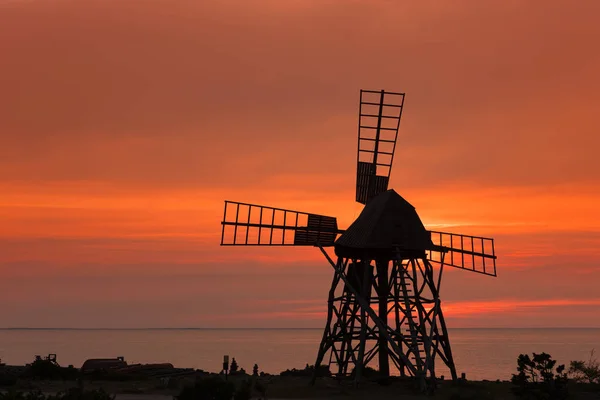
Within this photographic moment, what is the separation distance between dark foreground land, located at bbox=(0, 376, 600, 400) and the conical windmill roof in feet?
23.9

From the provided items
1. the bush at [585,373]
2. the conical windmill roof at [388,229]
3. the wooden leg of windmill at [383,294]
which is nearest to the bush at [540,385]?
the conical windmill roof at [388,229]

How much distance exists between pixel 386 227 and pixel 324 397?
9414 millimetres

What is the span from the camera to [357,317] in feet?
150

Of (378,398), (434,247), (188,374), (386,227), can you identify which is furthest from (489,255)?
(188,374)

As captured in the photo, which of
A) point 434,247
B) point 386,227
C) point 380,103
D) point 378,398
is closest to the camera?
point 378,398

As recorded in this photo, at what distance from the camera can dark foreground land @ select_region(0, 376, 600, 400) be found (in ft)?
137

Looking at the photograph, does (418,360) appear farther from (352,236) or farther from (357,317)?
(352,236)

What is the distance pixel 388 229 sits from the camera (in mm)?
44312

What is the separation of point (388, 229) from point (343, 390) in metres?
8.67

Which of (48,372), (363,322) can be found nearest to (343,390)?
(363,322)

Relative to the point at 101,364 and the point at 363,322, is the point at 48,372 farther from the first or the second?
the point at 363,322

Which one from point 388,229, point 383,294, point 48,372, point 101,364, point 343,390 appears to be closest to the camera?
point 343,390

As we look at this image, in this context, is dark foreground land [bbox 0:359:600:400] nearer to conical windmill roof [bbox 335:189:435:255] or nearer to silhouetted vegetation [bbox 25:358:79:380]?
silhouetted vegetation [bbox 25:358:79:380]

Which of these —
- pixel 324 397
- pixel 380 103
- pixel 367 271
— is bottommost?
pixel 324 397
